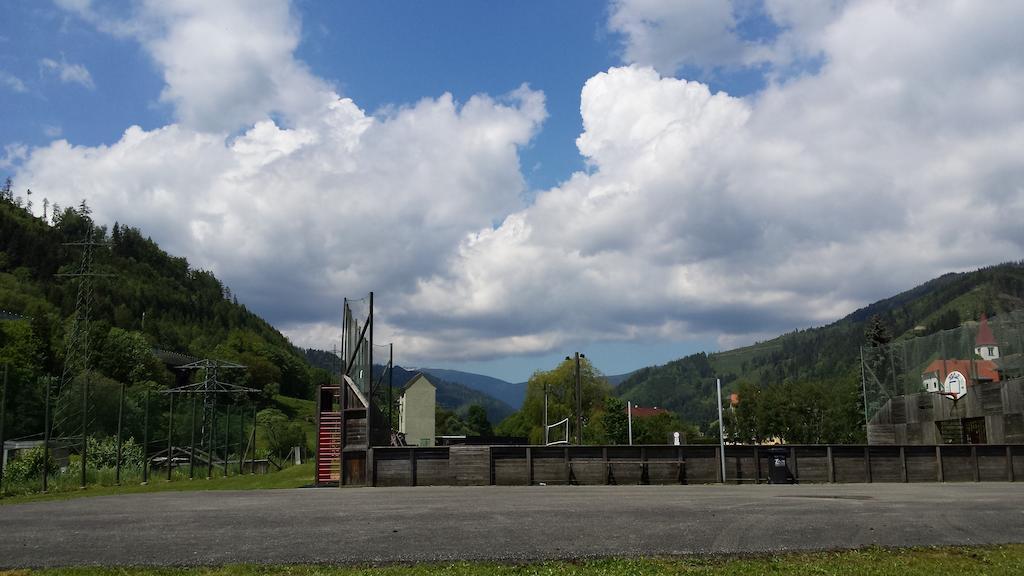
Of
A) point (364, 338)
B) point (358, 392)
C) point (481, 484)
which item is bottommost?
point (481, 484)

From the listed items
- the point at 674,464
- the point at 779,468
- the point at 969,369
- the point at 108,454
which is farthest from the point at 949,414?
the point at 108,454

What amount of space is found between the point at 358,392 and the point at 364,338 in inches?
122

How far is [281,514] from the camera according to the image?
1422 cm

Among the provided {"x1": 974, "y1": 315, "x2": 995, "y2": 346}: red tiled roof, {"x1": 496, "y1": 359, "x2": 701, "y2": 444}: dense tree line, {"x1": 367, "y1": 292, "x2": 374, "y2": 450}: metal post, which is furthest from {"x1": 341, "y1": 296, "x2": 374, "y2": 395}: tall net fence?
{"x1": 496, "y1": 359, "x2": 701, "y2": 444}: dense tree line

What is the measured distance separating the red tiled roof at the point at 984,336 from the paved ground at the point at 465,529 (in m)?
30.7

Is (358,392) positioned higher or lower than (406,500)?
A: higher

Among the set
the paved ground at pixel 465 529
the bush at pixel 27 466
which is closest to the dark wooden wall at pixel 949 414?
the paved ground at pixel 465 529

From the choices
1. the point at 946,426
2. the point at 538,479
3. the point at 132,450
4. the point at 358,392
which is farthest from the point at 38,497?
the point at 946,426

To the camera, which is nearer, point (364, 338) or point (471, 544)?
point (471, 544)

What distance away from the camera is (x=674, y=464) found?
29.2 metres

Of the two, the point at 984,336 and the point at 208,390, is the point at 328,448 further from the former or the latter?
the point at 208,390

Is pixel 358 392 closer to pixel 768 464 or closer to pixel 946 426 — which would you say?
pixel 768 464

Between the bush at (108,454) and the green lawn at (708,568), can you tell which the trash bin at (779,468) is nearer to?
the green lawn at (708,568)

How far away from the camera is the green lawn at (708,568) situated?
9.47 meters
